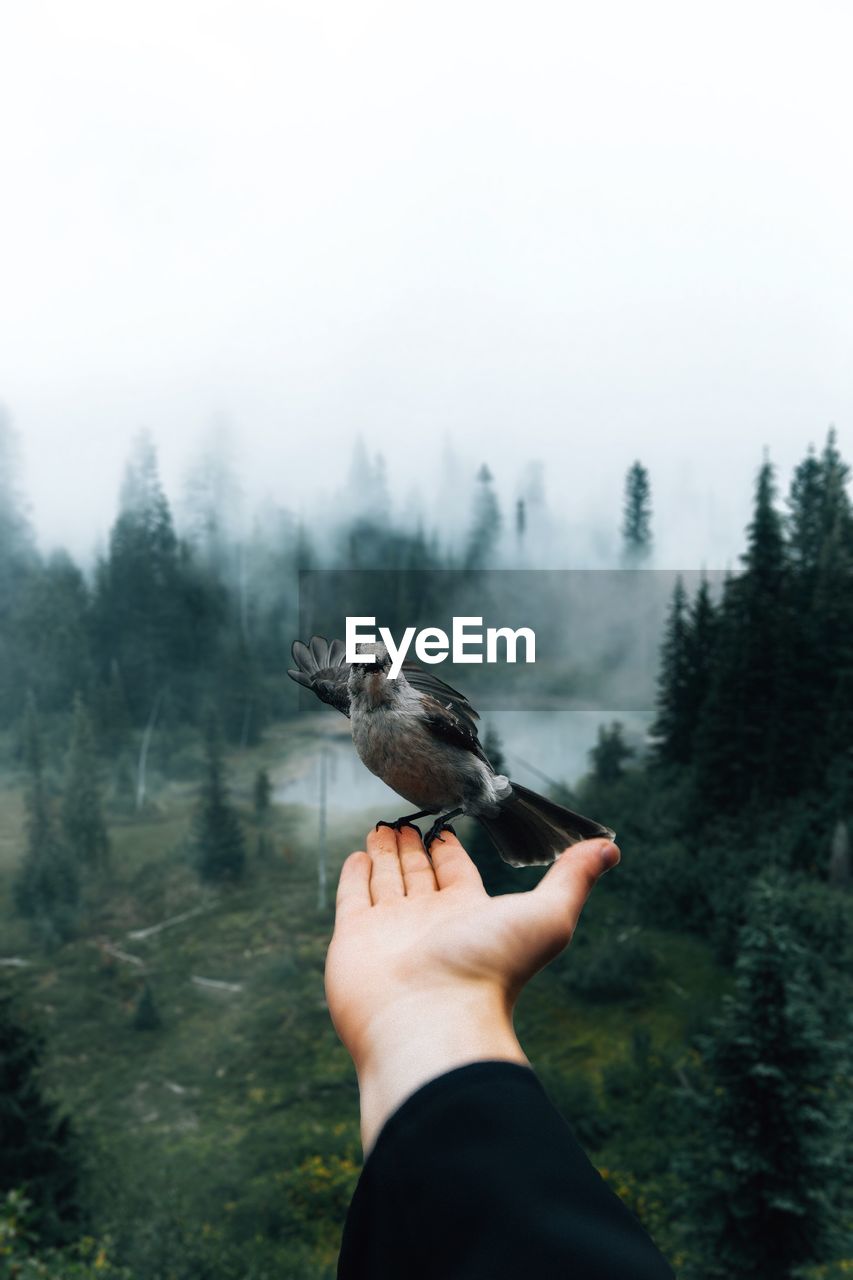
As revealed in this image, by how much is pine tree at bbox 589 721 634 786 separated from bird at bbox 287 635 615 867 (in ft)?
37.5

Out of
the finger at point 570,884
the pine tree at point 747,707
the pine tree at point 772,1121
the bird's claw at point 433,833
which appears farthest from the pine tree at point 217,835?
the finger at point 570,884

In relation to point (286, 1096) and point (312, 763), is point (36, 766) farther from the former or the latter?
point (286, 1096)

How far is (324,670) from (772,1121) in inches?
233

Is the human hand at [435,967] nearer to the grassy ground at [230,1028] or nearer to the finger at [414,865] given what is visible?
the finger at [414,865]

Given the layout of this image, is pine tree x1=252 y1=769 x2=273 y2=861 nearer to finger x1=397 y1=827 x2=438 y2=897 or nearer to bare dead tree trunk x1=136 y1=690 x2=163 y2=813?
bare dead tree trunk x1=136 y1=690 x2=163 y2=813

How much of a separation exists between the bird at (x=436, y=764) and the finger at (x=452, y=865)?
→ 0.04 meters

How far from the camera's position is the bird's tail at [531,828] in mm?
2189

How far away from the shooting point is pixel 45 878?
14.1 meters

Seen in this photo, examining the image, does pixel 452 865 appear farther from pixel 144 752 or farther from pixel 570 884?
pixel 144 752

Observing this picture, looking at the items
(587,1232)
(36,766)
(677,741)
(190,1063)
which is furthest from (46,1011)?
(587,1232)

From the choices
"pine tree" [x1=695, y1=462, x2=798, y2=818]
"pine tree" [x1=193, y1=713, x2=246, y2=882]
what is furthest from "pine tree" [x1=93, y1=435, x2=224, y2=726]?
"pine tree" [x1=695, y1=462, x2=798, y2=818]

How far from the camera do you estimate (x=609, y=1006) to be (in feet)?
40.6

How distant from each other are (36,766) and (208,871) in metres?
3.27

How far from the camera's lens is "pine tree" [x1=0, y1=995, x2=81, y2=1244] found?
8852mm
